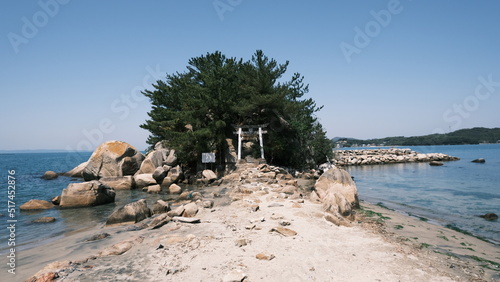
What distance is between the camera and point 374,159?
4944 cm

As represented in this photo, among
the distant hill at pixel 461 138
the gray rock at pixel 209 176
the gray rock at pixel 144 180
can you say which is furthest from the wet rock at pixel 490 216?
the distant hill at pixel 461 138

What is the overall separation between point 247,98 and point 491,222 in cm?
1765

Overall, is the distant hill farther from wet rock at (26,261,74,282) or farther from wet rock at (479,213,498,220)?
wet rock at (26,261,74,282)

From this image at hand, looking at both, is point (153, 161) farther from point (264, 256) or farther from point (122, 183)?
point (264, 256)

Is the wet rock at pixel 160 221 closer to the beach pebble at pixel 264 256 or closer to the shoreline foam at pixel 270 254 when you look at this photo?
the shoreline foam at pixel 270 254

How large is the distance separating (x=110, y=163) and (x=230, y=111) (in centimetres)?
1293

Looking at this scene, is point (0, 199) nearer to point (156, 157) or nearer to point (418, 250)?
point (156, 157)

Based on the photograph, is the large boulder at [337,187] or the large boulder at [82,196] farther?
the large boulder at [82,196]

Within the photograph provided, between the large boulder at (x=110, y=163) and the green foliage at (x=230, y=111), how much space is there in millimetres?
3780

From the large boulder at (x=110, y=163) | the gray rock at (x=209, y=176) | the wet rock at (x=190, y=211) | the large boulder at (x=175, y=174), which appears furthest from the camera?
the large boulder at (x=110, y=163)

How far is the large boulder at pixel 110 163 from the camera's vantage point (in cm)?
2409

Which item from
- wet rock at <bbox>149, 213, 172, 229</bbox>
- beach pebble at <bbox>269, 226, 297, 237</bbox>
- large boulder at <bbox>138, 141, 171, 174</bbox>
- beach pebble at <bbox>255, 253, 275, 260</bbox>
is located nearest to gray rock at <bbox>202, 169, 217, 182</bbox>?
large boulder at <bbox>138, 141, 171, 174</bbox>

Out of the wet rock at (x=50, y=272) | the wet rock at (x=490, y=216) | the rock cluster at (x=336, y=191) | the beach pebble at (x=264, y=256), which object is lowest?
the wet rock at (x=490, y=216)

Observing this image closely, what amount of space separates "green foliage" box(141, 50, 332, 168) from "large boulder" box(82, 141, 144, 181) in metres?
3.78
